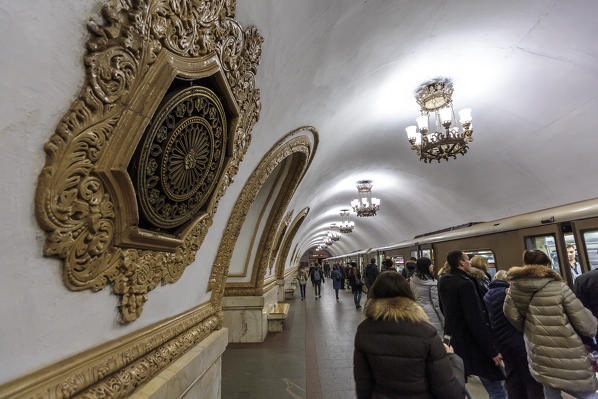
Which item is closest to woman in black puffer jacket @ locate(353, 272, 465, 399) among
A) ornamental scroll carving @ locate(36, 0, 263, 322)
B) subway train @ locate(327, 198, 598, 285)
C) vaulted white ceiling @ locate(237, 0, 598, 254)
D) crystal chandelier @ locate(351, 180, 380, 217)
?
ornamental scroll carving @ locate(36, 0, 263, 322)

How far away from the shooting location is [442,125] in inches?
195

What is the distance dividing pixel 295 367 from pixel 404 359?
→ 3.30 m

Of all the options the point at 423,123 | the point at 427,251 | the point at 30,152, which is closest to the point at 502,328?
the point at 423,123

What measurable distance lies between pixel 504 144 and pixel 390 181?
13.8 ft

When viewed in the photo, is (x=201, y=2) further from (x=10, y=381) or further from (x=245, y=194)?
(x=245, y=194)

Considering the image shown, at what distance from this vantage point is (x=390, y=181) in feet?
32.5

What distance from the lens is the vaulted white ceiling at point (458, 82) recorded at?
2.55 meters

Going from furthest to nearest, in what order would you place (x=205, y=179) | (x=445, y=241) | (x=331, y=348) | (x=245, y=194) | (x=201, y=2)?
(x=445, y=241)
(x=331, y=348)
(x=245, y=194)
(x=205, y=179)
(x=201, y=2)

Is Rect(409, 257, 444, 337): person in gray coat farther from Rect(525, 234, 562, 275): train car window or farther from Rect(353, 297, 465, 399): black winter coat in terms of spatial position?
Rect(525, 234, 562, 275): train car window

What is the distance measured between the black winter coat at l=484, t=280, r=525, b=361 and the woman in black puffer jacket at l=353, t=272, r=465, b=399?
1545mm

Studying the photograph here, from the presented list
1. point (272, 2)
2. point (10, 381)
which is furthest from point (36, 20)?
point (272, 2)

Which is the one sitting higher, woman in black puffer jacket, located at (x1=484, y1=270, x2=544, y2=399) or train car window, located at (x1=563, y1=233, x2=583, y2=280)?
train car window, located at (x1=563, y1=233, x2=583, y2=280)

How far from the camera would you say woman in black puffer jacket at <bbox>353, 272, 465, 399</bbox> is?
161cm

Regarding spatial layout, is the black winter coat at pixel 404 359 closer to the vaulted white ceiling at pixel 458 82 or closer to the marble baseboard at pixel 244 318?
the vaulted white ceiling at pixel 458 82
